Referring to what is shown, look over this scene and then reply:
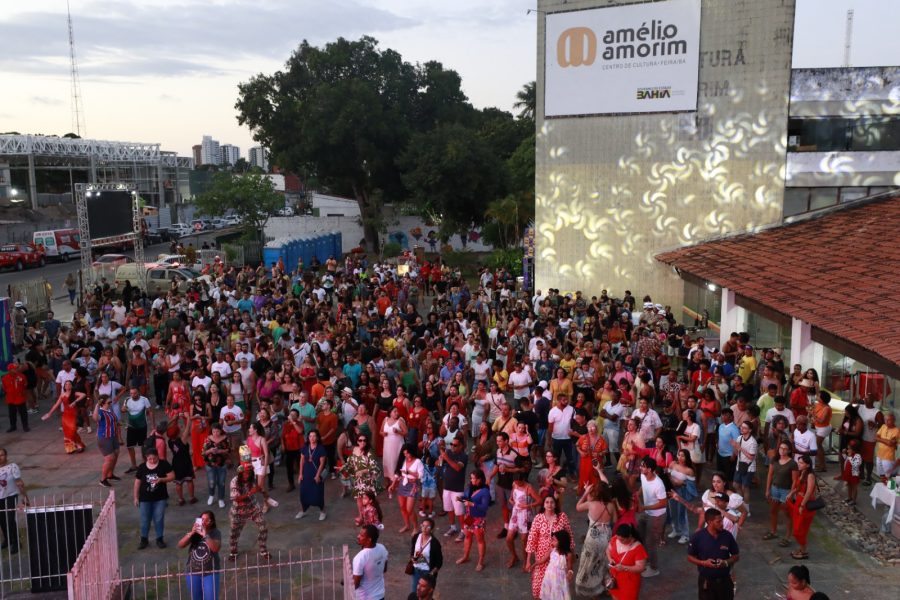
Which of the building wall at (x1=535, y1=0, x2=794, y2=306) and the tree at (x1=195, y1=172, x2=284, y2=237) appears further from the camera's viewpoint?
the tree at (x1=195, y1=172, x2=284, y2=237)

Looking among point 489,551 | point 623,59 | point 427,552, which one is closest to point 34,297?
point 623,59

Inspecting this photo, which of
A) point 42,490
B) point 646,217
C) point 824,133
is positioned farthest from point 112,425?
point 824,133

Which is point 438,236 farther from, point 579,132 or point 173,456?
point 173,456

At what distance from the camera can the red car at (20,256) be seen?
127ft

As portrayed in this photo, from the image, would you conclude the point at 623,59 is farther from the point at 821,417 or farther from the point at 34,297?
the point at 34,297

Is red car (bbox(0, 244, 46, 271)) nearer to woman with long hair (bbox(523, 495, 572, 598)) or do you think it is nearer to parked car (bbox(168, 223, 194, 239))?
parked car (bbox(168, 223, 194, 239))

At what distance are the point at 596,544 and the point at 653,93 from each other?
16.1 metres

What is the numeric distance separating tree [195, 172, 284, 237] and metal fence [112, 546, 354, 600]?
35.9 m

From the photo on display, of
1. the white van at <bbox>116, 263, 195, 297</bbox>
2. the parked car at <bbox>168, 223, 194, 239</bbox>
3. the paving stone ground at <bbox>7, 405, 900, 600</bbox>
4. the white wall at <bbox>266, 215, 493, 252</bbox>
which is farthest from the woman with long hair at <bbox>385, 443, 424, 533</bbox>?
the parked car at <bbox>168, 223, 194, 239</bbox>

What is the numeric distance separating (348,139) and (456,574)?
3697 centimetres

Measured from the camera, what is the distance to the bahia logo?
70.5ft

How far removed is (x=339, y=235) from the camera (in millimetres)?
43812

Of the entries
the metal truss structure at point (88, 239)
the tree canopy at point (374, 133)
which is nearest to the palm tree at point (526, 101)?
the tree canopy at point (374, 133)

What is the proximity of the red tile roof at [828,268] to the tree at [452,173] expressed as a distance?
67.6 ft
